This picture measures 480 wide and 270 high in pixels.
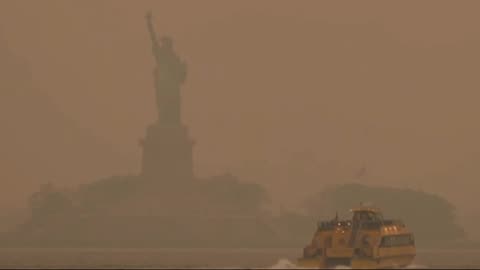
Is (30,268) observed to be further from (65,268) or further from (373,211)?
(373,211)

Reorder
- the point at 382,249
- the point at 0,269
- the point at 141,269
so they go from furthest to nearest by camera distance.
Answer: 1. the point at 141,269
2. the point at 0,269
3. the point at 382,249

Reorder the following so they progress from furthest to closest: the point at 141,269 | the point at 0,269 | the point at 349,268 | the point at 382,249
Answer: the point at 141,269, the point at 0,269, the point at 382,249, the point at 349,268

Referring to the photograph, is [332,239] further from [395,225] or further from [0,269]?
[0,269]

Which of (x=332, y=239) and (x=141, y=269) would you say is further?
(x=141, y=269)

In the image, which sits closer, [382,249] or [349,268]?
[349,268]

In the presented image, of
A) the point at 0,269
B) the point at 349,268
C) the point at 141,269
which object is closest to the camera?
the point at 349,268

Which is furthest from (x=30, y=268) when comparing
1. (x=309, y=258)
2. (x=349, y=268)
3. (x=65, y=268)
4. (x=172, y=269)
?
(x=349, y=268)
